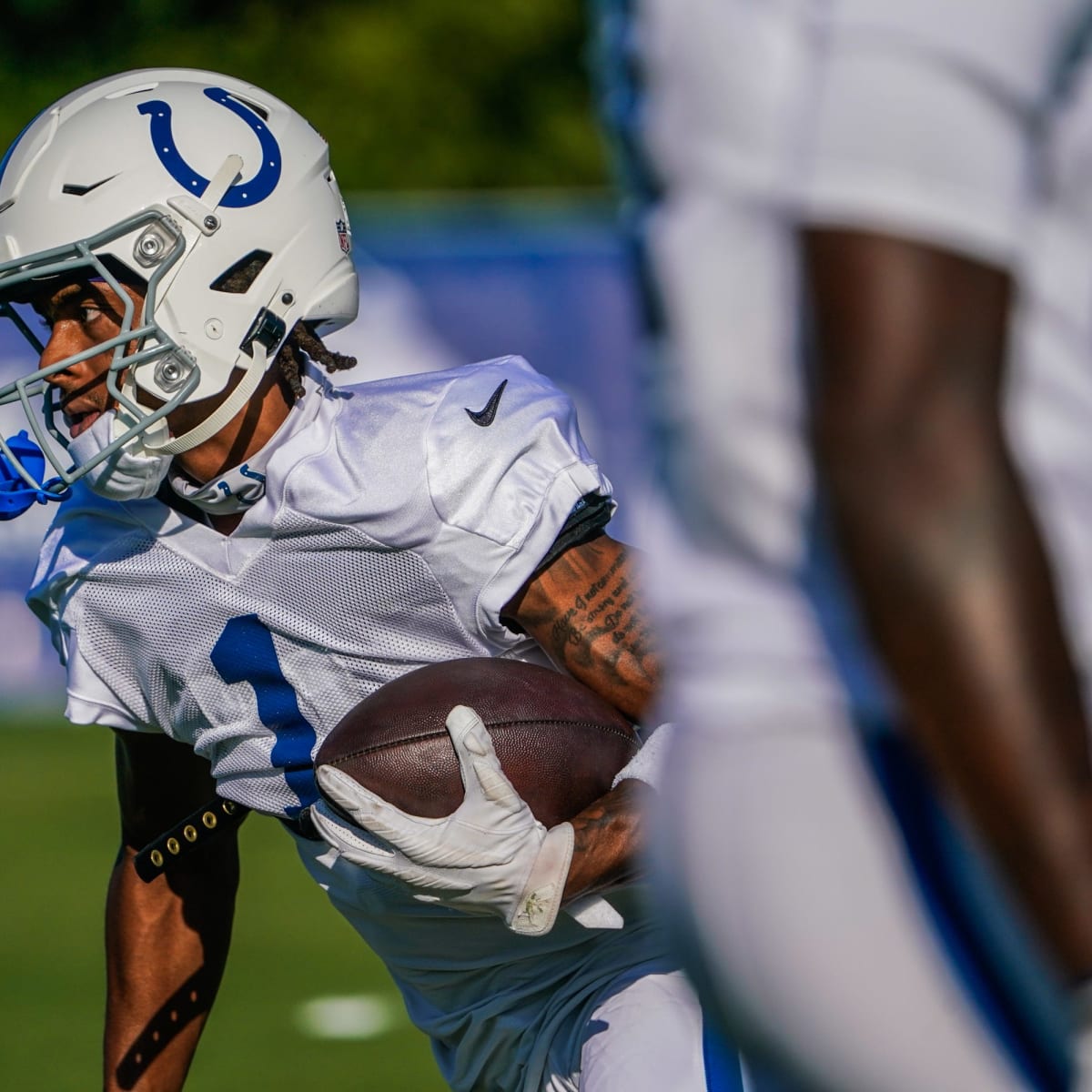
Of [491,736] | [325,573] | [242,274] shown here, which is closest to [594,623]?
[491,736]

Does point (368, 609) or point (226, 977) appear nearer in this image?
point (368, 609)

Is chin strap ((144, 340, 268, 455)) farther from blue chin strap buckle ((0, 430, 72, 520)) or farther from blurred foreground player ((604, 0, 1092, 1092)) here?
blurred foreground player ((604, 0, 1092, 1092))

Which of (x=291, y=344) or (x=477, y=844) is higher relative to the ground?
(x=291, y=344)

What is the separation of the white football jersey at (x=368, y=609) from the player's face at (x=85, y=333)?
0.18m

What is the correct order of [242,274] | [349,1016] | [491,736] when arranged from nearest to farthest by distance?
[491,736] < [242,274] < [349,1016]

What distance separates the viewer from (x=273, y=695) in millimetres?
2389

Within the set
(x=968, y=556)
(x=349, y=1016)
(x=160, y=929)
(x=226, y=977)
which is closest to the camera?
(x=968, y=556)

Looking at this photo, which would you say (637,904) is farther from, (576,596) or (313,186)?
(313,186)

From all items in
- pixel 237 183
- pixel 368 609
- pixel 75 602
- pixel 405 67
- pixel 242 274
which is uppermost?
pixel 237 183

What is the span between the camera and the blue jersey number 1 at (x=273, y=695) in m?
2.37

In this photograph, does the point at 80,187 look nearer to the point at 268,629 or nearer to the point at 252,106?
the point at 252,106

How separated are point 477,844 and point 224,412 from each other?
2.48ft

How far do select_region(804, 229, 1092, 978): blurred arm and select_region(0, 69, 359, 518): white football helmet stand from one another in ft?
4.92

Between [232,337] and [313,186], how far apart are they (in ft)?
0.91
